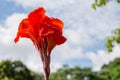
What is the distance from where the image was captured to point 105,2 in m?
18.0

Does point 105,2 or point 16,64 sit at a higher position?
point 16,64

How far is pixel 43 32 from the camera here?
8.43 feet

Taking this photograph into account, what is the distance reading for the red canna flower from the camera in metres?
2.57

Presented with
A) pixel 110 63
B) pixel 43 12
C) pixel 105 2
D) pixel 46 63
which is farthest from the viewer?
pixel 110 63

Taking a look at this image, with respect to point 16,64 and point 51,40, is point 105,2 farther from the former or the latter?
point 16,64

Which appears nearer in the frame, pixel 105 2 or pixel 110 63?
pixel 105 2

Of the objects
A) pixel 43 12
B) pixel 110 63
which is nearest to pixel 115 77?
pixel 110 63

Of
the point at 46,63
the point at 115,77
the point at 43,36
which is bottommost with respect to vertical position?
the point at 46,63

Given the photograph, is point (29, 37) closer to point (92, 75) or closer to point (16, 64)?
point (16, 64)

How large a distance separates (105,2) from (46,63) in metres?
15.6

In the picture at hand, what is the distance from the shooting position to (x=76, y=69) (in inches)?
3319

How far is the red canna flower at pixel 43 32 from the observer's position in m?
2.57

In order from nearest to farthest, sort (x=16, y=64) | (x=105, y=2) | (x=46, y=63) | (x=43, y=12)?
(x=46, y=63), (x=43, y=12), (x=105, y=2), (x=16, y=64)

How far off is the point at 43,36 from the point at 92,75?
260 feet
